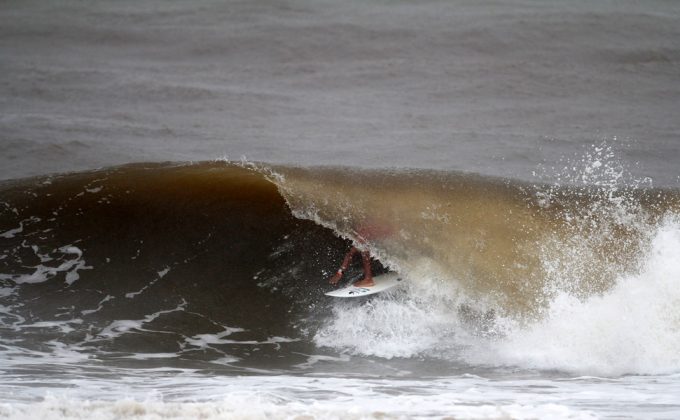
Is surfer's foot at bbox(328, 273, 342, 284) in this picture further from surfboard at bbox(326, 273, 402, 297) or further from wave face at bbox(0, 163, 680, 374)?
surfboard at bbox(326, 273, 402, 297)

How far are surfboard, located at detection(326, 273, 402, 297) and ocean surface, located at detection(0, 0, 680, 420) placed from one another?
0.09m

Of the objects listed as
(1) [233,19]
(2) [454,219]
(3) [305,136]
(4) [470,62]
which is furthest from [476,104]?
→ (1) [233,19]

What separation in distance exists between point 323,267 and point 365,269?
59cm

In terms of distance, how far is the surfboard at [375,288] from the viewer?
7.75 m

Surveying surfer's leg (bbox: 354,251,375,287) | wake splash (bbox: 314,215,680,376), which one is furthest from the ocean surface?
surfer's leg (bbox: 354,251,375,287)

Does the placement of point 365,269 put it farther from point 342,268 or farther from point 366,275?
point 342,268

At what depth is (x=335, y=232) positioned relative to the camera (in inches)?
342

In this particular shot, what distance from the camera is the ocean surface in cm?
595

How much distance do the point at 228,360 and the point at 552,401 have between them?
284cm

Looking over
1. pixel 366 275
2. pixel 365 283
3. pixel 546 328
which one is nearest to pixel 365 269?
pixel 366 275

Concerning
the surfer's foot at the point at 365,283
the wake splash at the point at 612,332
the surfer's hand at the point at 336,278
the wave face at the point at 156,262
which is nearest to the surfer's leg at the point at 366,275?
the surfer's foot at the point at 365,283

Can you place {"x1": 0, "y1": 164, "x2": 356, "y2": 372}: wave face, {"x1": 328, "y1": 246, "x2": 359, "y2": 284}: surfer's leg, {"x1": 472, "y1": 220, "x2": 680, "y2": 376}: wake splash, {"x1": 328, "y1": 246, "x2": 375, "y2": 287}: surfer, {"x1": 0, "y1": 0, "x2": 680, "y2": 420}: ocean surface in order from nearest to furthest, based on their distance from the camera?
1. {"x1": 0, "y1": 0, "x2": 680, "y2": 420}: ocean surface
2. {"x1": 472, "y1": 220, "x2": 680, "y2": 376}: wake splash
3. {"x1": 0, "y1": 164, "x2": 356, "y2": 372}: wave face
4. {"x1": 328, "y1": 246, "x2": 375, "y2": 287}: surfer
5. {"x1": 328, "y1": 246, "x2": 359, "y2": 284}: surfer's leg

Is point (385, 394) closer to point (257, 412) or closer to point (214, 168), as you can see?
point (257, 412)

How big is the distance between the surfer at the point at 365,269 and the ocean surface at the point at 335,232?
0.38 ft
